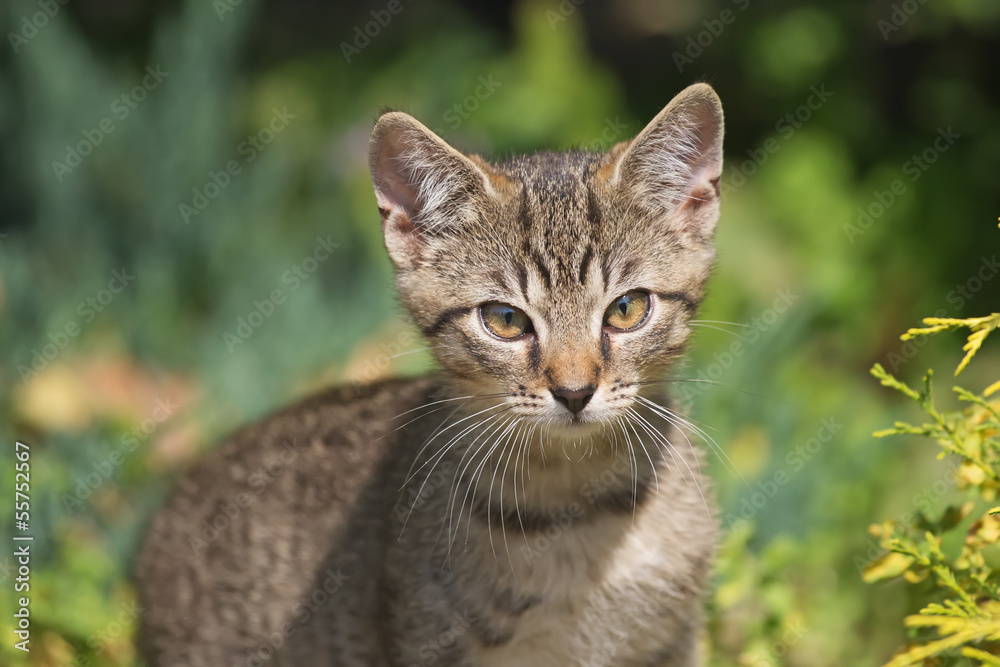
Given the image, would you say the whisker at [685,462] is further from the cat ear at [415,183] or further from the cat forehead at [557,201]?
the cat ear at [415,183]

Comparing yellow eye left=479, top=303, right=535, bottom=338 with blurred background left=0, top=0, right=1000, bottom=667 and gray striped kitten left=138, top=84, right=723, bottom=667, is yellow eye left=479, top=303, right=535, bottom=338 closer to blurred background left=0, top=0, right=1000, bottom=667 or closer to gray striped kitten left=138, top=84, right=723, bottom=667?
gray striped kitten left=138, top=84, right=723, bottom=667

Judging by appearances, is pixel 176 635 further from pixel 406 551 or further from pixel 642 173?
pixel 642 173

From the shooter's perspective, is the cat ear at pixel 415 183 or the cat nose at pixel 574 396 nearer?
the cat nose at pixel 574 396

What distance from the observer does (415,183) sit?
8.31 feet

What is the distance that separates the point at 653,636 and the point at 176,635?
1436mm

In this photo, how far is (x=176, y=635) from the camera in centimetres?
301

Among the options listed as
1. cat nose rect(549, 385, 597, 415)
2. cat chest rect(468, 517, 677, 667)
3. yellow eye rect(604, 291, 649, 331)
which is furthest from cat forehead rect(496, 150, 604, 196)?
cat chest rect(468, 517, 677, 667)

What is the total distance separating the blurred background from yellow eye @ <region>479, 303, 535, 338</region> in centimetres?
78

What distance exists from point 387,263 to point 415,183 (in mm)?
2558

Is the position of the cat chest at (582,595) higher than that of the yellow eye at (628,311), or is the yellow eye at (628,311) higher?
the yellow eye at (628,311)

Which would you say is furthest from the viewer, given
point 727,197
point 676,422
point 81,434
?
point 727,197

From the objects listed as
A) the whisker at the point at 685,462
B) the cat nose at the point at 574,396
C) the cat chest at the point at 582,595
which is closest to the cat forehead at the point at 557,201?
the cat nose at the point at 574,396

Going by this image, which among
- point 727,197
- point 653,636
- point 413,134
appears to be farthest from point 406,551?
point 727,197

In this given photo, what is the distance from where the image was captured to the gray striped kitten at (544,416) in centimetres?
238
